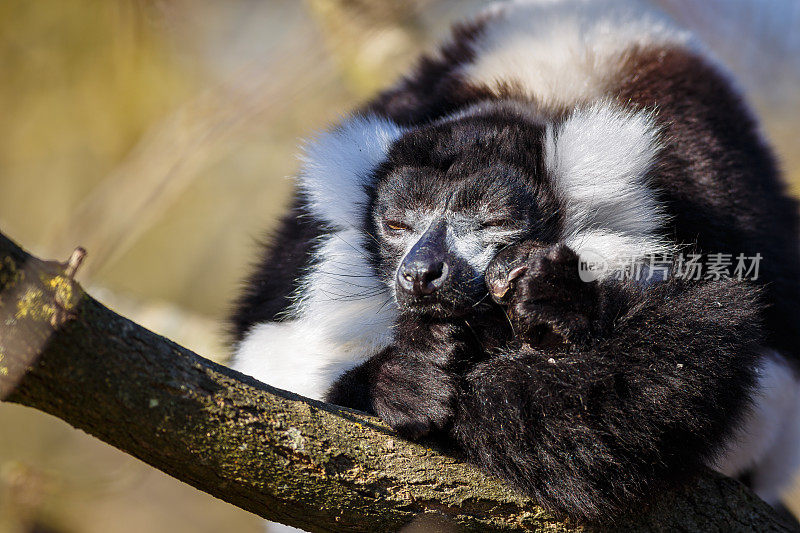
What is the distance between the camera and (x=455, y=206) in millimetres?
2719

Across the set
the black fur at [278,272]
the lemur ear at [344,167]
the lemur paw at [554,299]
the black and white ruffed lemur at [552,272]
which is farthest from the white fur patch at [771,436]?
the black fur at [278,272]

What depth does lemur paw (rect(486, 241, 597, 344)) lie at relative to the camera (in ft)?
7.48

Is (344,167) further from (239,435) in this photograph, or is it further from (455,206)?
(239,435)

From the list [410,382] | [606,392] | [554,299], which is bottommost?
[410,382]

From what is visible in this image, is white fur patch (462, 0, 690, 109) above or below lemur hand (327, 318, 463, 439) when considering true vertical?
above

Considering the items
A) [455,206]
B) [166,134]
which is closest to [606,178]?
[455,206]

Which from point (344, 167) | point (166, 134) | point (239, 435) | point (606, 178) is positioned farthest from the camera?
point (166, 134)

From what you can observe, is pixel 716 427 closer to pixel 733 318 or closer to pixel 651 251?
pixel 733 318

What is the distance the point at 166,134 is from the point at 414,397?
5178 millimetres

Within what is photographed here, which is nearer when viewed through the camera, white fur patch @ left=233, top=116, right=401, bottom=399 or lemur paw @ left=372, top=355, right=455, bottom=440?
lemur paw @ left=372, top=355, right=455, bottom=440

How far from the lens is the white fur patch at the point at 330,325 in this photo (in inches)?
109

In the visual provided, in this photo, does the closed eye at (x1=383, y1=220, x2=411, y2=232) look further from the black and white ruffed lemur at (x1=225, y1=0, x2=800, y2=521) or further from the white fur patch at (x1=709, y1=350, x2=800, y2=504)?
the white fur patch at (x1=709, y1=350, x2=800, y2=504)

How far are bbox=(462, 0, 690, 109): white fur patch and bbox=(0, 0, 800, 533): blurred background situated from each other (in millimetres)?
1687

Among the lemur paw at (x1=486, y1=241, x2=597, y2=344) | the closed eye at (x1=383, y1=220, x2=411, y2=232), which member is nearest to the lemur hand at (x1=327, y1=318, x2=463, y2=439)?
the lemur paw at (x1=486, y1=241, x2=597, y2=344)
